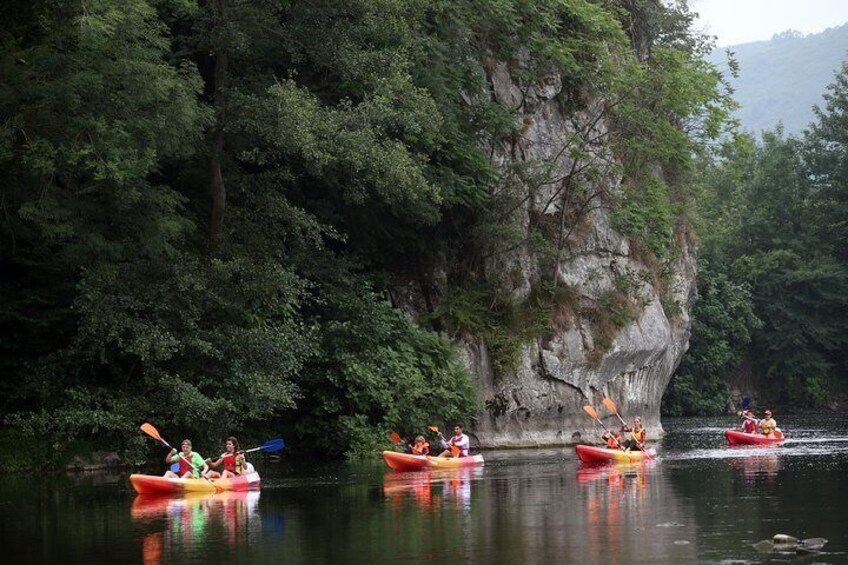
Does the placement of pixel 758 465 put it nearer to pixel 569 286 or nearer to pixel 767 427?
pixel 767 427

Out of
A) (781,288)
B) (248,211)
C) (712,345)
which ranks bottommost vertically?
(712,345)

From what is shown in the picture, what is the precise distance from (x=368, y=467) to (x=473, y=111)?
11939 millimetres

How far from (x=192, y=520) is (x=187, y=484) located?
478cm

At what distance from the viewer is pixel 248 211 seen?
32562 mm

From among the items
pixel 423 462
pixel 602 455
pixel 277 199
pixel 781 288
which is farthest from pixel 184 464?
pixel 781 288

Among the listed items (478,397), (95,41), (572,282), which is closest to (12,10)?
(95,41)

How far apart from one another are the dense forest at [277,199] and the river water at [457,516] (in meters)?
2.69

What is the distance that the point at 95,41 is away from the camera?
25.2 meters

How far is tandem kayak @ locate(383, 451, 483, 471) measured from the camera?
97.2 ft

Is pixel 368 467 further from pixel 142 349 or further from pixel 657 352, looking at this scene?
pixel 657 352

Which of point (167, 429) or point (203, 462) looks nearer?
point (203, 462)

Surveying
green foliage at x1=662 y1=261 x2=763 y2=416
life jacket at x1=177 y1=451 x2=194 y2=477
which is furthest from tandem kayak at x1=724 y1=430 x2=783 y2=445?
green foliage at x1=662 y1=261 x2=763 y2=416

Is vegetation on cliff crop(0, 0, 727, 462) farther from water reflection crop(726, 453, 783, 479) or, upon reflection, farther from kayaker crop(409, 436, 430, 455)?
water reflection crop(726, 453, 783, 479)

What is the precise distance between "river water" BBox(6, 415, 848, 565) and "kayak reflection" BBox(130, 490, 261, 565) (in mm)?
35
